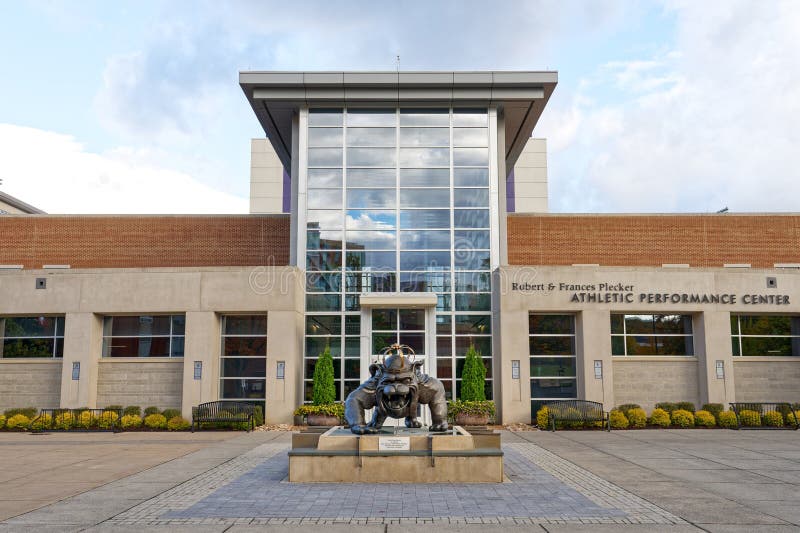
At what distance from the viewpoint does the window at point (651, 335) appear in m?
26.7

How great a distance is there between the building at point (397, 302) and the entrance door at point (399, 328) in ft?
0.18

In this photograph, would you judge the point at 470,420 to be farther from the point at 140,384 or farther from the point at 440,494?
the point at 140,384

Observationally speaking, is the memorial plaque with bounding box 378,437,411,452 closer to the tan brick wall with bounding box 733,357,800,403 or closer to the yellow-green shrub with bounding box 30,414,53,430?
the yellow-green shrub with bounding box 30,414,53,430

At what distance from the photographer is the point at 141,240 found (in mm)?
33344

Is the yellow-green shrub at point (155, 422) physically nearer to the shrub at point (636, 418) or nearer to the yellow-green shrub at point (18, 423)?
the yellow-green shrub at point (18, 423)

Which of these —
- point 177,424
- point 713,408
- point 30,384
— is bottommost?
point 177,424

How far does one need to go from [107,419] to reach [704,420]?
20.2 meters

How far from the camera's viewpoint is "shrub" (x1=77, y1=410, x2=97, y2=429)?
76.8 ft

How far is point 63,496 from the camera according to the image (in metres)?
12.1

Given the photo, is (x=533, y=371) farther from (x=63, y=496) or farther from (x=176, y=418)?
(x=63, y=496)

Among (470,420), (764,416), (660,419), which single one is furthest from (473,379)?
(764,416)

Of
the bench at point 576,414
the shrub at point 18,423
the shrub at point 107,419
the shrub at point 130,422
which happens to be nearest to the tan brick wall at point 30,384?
the shrub at point 18,423

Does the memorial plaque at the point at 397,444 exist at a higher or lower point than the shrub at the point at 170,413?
higher

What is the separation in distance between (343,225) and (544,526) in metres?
19.4
